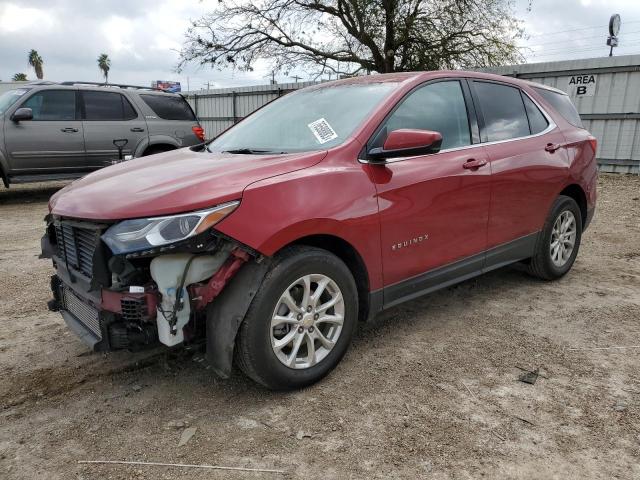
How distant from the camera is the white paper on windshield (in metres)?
2.98

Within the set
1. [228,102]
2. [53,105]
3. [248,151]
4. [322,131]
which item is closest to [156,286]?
[248,151]

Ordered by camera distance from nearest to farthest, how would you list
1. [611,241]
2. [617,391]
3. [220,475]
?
[220,475], [617,391], [611,241]

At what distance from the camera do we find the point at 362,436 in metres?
2.32

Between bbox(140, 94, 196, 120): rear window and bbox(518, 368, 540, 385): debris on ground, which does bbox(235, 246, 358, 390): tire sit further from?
bbox(140, 94, 196, 120): rear window

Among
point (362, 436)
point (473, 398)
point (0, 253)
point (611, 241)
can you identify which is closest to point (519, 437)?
point (473, 398)

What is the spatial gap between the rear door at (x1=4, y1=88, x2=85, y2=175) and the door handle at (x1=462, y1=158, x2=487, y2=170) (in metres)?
7.43

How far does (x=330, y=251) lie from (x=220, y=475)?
1.26 m

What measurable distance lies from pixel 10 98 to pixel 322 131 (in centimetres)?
754

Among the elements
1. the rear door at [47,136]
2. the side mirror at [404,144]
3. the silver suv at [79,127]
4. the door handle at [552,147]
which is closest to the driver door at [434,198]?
the side mirror at [404,144]

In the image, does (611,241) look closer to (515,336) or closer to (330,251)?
(515,336)

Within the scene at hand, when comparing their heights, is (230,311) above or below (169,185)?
below

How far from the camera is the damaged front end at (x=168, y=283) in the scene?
2.25 meters

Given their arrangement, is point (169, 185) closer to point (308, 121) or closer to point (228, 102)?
point (308, 121)

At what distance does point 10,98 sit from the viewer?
8.34m
